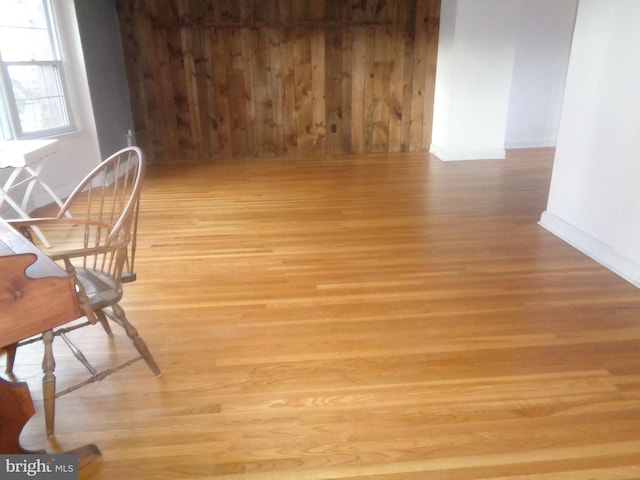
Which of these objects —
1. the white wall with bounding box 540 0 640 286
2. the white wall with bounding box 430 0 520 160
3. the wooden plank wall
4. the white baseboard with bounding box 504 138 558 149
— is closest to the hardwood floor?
the white wall with bounding box 540 0 640 286

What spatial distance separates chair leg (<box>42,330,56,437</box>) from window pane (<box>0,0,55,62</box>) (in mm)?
3561

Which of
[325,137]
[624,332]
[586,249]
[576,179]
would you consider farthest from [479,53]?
[624,332]

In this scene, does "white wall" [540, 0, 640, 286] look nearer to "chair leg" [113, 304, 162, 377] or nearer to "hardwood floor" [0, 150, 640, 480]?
"hardwood floor" [0, 150, 640, 480]

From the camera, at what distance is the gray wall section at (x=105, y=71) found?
4809mm

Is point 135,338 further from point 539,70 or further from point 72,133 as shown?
point 539,70

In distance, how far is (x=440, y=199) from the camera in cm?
436

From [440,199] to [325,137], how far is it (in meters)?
2.48

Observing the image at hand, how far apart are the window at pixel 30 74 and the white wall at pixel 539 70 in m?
5.30

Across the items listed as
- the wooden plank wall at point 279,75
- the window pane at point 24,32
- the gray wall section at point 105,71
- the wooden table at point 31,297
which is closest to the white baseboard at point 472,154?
the wooden plank wall at point 279,75

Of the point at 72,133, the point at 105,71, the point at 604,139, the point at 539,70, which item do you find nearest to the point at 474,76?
the point at 539,70

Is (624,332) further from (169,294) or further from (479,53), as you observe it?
(479,53)

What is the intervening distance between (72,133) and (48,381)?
3.81m

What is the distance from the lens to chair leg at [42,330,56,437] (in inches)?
61.9

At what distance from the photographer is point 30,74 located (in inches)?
169
